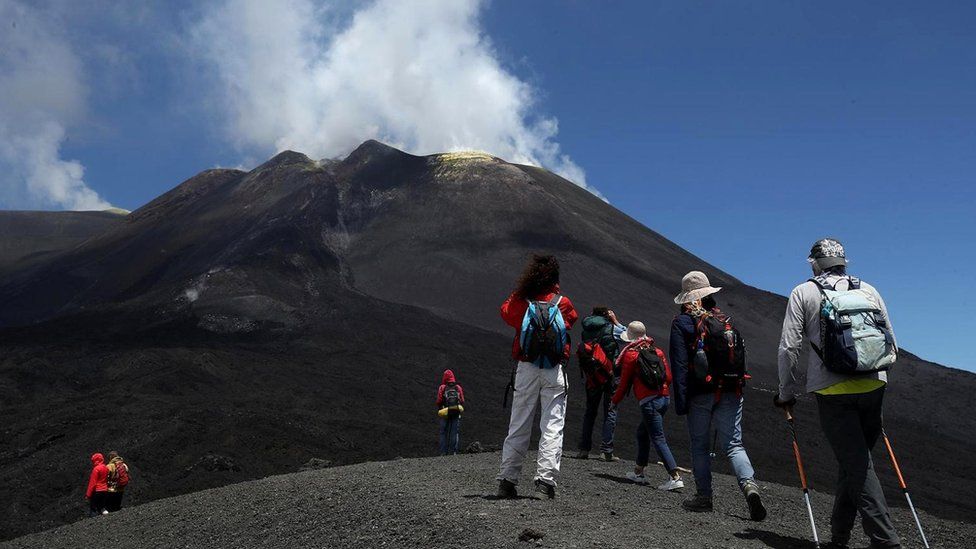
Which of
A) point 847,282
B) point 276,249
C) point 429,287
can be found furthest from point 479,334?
point 847,282

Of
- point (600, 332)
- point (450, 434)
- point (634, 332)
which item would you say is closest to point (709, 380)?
point (634, 332)

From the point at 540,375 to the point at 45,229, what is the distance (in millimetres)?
149903

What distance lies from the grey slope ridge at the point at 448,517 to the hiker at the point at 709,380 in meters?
0.48

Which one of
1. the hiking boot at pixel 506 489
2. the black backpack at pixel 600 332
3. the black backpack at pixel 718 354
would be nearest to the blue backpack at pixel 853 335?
the black backpack at pixel 718 354

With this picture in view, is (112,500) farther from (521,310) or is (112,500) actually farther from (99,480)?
(521,310)

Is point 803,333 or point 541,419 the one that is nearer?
point 803,333

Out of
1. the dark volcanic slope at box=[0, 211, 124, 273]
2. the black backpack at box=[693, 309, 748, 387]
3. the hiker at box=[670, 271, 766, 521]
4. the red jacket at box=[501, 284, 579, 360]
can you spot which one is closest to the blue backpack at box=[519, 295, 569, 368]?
the red jacket at box=[501, 284, 579, 360]

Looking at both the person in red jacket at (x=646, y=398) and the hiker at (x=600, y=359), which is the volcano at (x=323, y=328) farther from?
the person in red jacket at (x=646, y=398)

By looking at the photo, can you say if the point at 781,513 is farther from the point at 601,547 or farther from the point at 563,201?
the point at 563,201

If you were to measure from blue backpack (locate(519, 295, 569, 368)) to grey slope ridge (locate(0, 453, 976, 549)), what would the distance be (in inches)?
39.7

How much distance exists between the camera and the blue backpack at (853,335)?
14.3 feet

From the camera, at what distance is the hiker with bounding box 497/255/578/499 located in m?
5.56

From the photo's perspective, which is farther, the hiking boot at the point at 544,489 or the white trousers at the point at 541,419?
the hiking boot at the point at 544,489

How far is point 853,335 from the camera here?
4.41 metres
